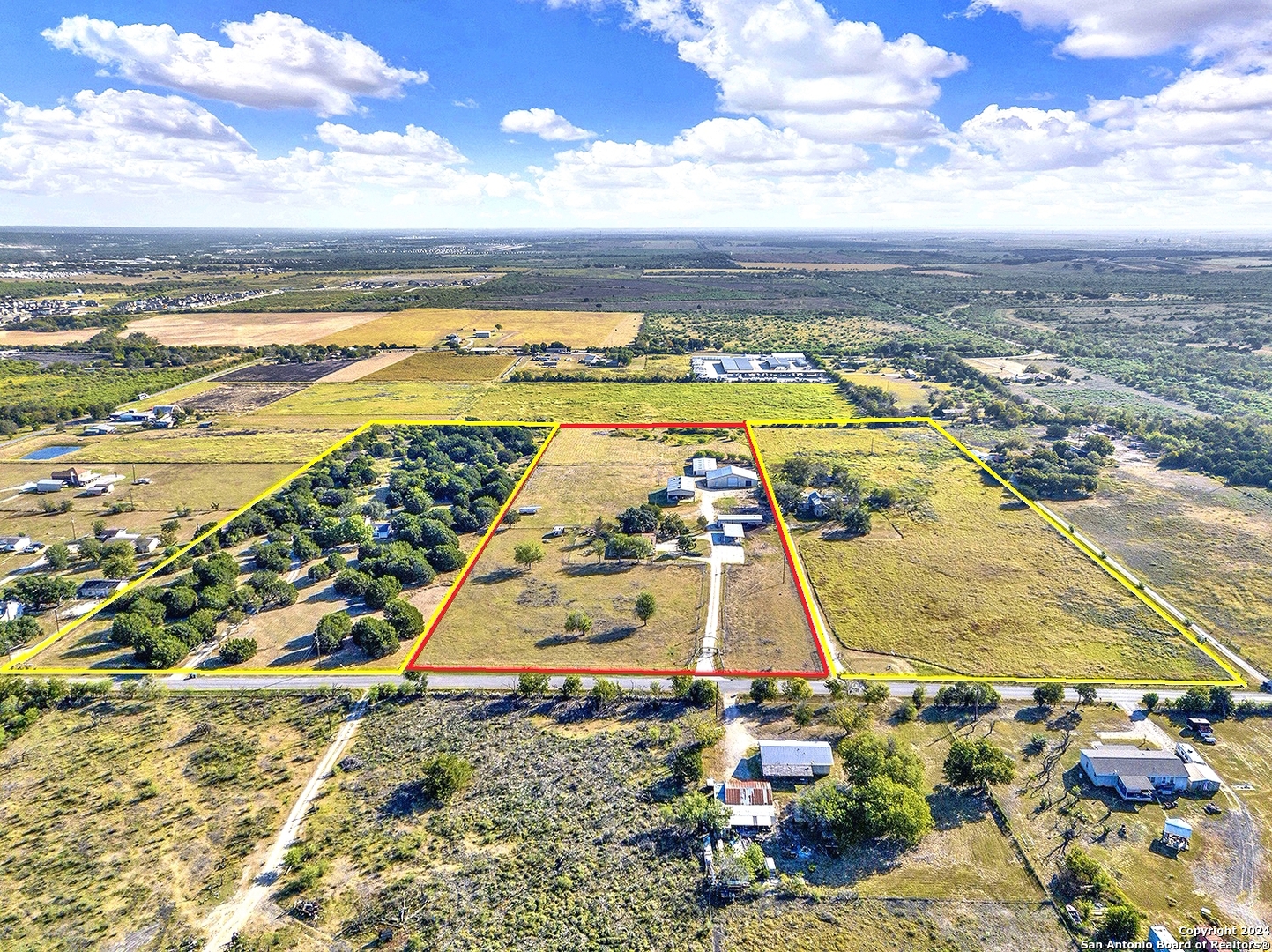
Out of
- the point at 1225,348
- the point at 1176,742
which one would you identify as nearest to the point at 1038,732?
the point at 1176,742

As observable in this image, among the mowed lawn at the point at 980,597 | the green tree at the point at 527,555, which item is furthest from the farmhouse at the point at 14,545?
the mowed lawn at the point at 980,597

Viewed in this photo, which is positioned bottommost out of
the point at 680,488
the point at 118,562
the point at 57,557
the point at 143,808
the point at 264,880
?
the point at 264,880

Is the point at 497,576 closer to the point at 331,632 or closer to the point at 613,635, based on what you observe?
the point at 613,635

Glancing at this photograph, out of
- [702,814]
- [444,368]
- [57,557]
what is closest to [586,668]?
[702,814]

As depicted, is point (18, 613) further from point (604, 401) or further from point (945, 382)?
point (945, 382)

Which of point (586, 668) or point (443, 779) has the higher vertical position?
point (443, 779)

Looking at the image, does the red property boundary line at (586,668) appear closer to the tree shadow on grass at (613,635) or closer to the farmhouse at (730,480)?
the tree shadow on grass at (613,635)
